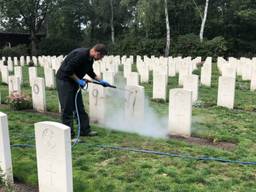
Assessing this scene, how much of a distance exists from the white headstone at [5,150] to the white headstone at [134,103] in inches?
→ 115

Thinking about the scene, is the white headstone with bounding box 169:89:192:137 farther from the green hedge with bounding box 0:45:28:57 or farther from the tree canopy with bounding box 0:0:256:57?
the green hedge with bounding box 0:45:28:57

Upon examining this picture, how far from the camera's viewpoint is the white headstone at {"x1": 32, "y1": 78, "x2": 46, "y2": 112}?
25.3 ft

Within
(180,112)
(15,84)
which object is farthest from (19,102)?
(180,112)

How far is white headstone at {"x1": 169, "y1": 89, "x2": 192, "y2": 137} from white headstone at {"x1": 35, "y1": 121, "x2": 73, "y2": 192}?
3.00 metres

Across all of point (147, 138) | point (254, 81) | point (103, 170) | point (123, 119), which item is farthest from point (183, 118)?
point (254, 81)

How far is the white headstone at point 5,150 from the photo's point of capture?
361cm

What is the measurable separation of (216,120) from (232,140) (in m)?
1.43

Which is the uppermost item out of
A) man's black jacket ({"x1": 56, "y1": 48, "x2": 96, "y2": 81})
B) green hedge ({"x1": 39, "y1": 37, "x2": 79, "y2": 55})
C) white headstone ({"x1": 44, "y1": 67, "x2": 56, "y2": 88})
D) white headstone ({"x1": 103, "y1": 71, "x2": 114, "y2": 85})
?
green hedge ({"x1": 39, "y1": 37, "x2": 79, "y2": 55})

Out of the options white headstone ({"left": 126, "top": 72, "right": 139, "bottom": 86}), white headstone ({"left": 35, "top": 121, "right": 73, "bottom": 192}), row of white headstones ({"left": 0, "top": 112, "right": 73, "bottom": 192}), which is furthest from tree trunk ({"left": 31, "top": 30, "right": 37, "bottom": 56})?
white headstone ({"left": 35, "top": 121, "right": 73, "bottom": 192})

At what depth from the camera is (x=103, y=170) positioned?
418cm

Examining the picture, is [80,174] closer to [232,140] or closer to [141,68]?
[232,140]

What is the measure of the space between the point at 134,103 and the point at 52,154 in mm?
3133

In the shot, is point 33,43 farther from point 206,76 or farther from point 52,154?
point 52,154

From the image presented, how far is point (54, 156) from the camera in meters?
3.28
